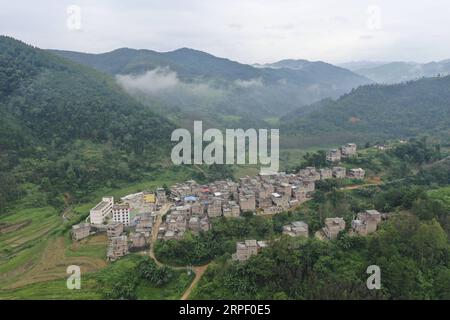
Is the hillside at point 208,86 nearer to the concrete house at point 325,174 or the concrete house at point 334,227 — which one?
the concrete house at point 325,174

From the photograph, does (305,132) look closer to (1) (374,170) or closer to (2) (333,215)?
(1) (374,170)

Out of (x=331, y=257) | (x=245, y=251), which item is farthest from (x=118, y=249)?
(x=331, y=257)

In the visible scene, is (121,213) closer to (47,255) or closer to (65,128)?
(47,255)

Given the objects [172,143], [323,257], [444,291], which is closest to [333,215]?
[323,257]

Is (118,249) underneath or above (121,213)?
underneath

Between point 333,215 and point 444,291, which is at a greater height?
point 333,215

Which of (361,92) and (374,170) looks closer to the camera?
(374,170)
